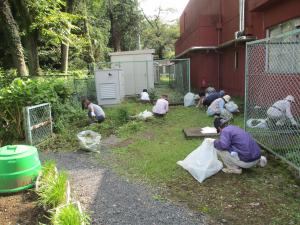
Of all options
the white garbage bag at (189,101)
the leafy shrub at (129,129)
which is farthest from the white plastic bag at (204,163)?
the white garbage bag at (189,101)

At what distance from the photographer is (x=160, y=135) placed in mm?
8602

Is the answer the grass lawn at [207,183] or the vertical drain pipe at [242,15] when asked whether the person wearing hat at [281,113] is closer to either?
the grass lawn at [207,183]

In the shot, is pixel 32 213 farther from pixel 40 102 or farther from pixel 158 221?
pixel 40 102

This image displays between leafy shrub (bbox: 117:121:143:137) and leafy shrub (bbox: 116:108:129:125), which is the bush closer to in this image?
leafy shrub (bbox: 117:121:143:137)

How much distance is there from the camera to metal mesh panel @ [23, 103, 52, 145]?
24.1 feet

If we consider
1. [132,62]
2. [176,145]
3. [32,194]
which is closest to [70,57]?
[132,62]

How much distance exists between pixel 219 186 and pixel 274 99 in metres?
4.68

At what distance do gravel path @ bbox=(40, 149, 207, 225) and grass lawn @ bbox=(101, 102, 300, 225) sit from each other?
9.7 inches

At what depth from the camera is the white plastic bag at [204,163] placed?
5.15 metres

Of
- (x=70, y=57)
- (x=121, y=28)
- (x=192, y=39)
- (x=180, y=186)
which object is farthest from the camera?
(x=121, y=28)

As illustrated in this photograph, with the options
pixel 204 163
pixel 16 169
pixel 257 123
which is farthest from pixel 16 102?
pixel 257 123

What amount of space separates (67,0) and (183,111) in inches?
412

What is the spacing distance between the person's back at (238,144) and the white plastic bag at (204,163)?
5.9 inches

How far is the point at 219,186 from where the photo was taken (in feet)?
15.9
